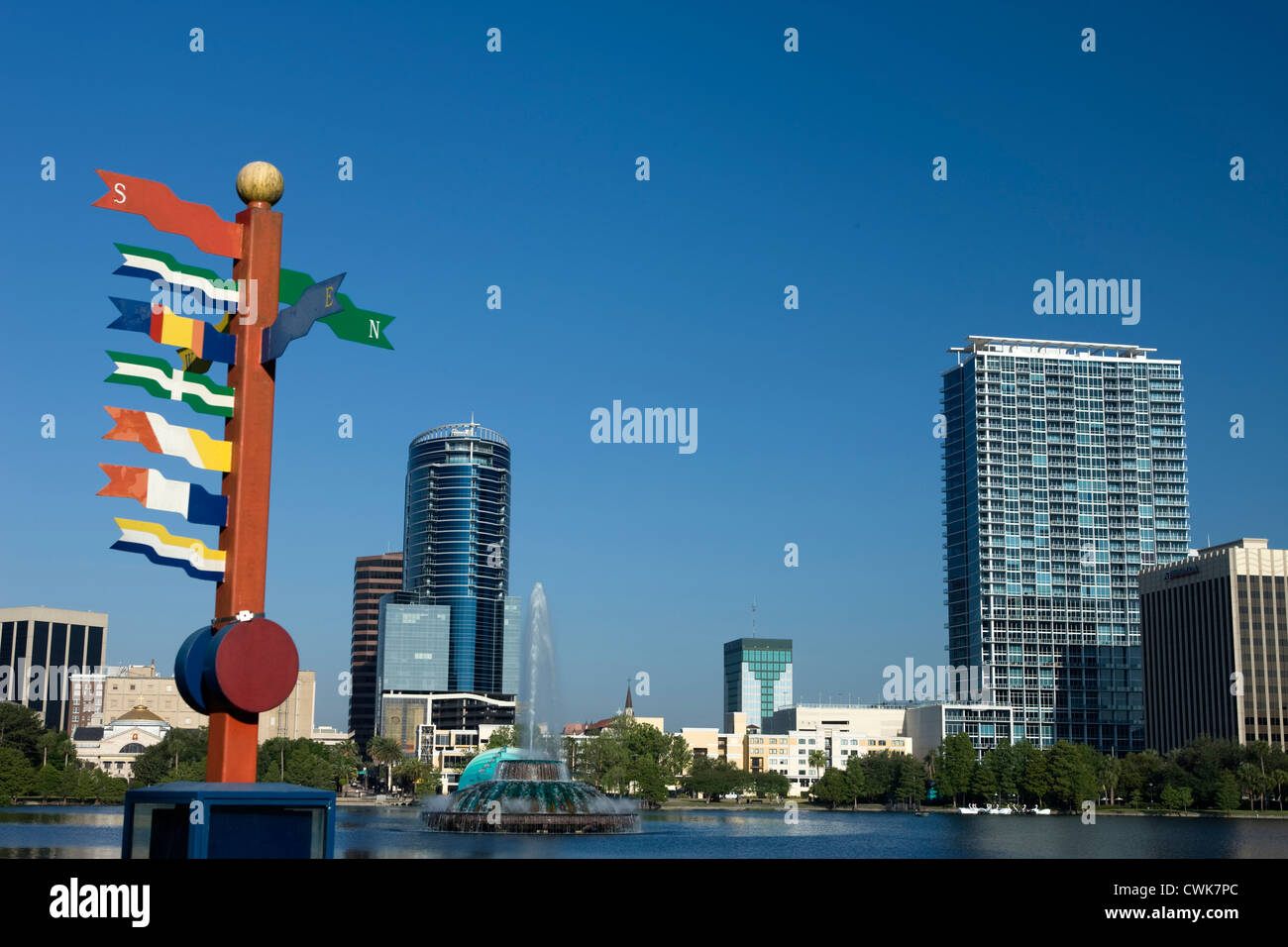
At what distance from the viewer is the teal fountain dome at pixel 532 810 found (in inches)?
3019

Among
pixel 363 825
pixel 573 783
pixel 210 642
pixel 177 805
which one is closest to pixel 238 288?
pixel 210 642

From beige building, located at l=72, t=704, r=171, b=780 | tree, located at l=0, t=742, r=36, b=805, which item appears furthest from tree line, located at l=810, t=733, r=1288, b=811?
beige building, located at l=72, t=704, r=171, b=780

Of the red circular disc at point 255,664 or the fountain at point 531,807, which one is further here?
the fountain at point 531,807

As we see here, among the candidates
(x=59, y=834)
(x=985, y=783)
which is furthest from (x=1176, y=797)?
(x=59, y=834)

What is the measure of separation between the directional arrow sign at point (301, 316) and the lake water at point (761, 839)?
109 feet

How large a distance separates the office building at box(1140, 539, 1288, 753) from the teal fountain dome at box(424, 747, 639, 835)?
103 meters

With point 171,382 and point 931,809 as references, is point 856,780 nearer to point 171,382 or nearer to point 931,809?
point 931,809

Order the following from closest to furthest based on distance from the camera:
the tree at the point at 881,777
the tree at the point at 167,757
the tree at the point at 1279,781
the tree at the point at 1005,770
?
1. the tree at the point at 1279,781
2. the tree at the point at 167,757
3. the tree at the point at 1005,770
4. the tree at the point at 881,777

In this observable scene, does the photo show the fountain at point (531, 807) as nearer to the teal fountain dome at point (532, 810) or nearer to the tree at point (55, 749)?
the teal fountain dome at point (532, 810)

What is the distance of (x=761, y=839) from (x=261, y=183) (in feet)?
203

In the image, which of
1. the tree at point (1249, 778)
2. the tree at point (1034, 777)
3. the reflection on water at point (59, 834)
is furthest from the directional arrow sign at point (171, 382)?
the tree at point (1249, 778)
